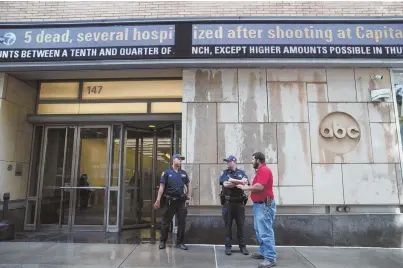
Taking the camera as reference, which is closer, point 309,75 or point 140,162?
point 309,75

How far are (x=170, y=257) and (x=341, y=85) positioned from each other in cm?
539

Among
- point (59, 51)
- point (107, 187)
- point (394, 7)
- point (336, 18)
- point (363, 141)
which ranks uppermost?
point (394, 7)

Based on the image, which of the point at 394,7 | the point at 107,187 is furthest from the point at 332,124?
the point at 107,187

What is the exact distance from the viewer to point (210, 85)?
23.2ft

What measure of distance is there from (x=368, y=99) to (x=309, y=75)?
1461 mm

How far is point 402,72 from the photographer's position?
23.8 feet

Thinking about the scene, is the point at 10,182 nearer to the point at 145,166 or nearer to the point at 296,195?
the point at 145,166

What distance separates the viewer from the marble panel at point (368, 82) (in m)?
6.99

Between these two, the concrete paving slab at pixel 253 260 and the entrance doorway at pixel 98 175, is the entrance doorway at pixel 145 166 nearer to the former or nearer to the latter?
the entrance doorway at pixel 98 175

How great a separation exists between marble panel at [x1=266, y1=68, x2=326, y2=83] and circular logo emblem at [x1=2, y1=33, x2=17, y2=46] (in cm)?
622

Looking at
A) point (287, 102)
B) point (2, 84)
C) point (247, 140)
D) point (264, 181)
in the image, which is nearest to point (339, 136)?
point (287, 102)

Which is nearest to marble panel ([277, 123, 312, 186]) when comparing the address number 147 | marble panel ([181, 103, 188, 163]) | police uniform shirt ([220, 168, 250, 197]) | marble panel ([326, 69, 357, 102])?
marble panel ([326, 69, 357, 102])

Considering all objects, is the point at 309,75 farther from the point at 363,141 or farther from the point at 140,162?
the point at 140,162

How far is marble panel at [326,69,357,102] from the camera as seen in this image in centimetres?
699
